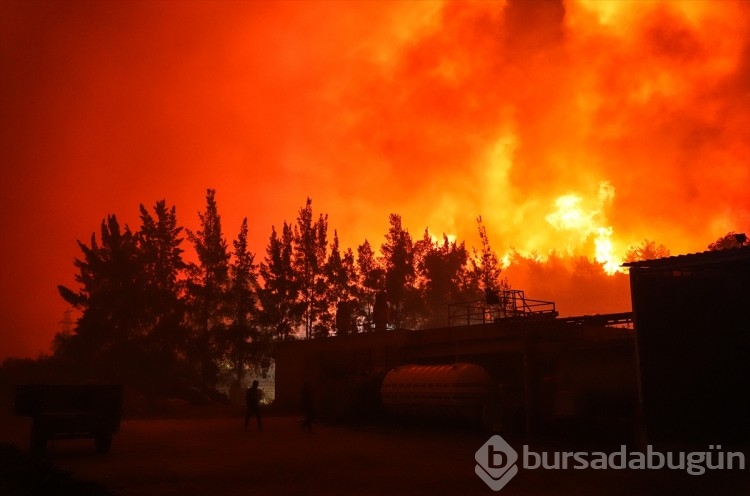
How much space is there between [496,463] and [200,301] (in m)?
49.8

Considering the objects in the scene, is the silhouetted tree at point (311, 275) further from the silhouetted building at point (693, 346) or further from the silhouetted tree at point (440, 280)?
the silhouetted building at point (693, 346)

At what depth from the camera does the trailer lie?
1767 centimetres

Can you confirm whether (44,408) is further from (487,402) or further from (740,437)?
(740,437)

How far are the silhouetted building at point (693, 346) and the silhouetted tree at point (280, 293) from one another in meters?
48.7

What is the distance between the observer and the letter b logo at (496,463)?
1384 cm

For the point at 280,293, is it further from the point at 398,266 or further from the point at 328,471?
the point at 328,471

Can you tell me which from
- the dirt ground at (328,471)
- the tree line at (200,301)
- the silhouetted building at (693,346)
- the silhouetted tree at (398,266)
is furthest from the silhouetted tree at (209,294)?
the silhouetted building at (693,346)

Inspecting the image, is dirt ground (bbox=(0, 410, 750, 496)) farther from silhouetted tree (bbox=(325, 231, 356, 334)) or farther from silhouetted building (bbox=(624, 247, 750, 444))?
silhouetted tree (bbox=(325, 231, 356, 334))

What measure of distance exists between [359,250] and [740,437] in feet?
181

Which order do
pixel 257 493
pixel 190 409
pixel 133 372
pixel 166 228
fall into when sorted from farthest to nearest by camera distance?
pixel 166 228, pixel 133 372, pixel 190 409, pixel 257 493

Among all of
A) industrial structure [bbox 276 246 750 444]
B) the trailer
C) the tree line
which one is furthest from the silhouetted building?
the tree line

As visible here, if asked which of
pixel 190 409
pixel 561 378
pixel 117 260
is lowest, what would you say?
pixel 190 409

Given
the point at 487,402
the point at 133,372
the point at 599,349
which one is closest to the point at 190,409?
the point at 133,372

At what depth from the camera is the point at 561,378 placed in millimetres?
21859
